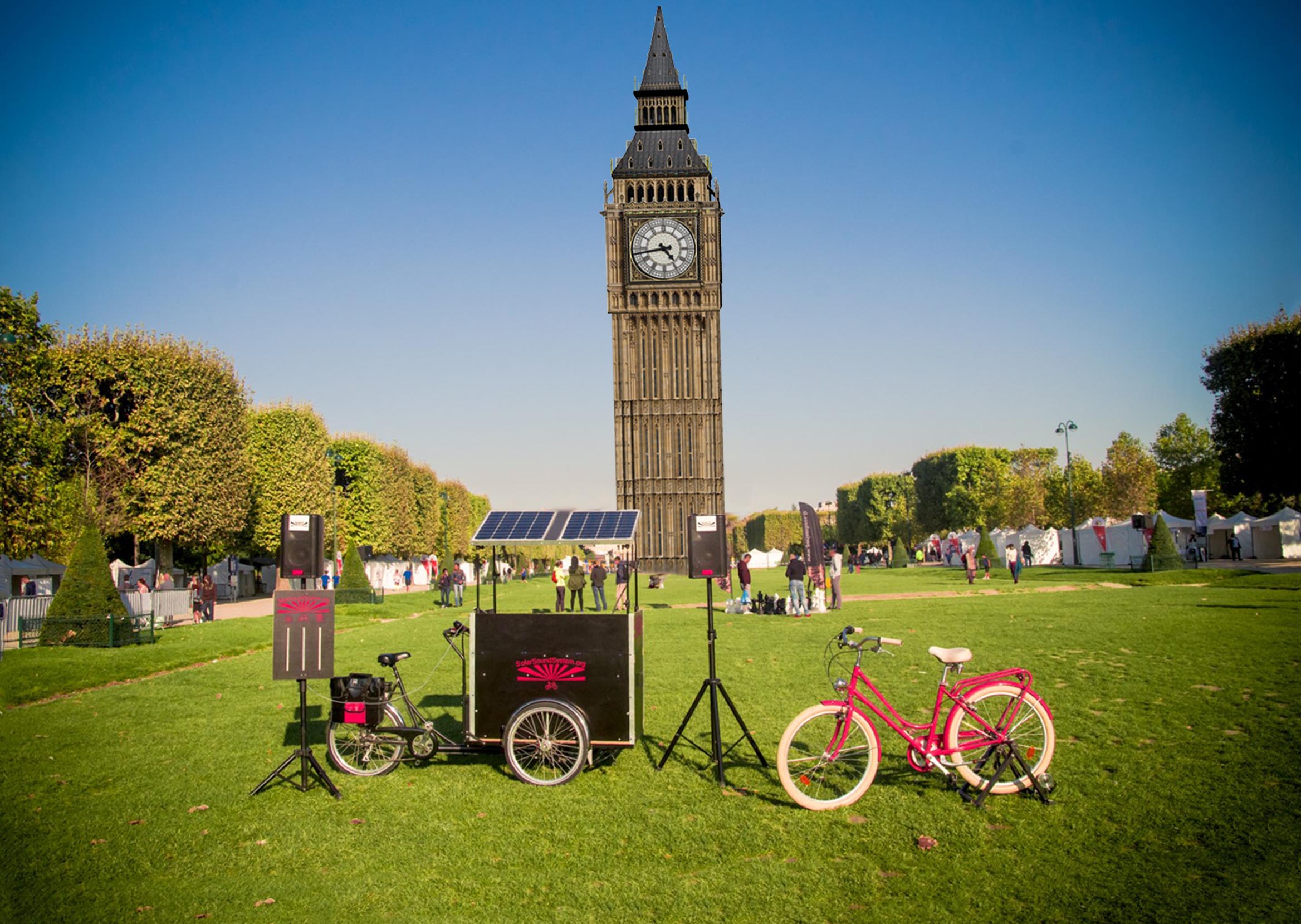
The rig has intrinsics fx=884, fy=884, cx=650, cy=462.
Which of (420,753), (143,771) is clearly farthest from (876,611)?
(143,771)

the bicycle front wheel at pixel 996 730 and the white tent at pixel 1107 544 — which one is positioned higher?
the white tent at pixel 1107 544

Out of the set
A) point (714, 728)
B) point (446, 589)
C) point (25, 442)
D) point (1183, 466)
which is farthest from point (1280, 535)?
point (25, 442)

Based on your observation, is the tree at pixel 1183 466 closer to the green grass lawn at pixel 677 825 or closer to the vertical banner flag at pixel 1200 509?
the vertical banner flag at pixel 1200 509

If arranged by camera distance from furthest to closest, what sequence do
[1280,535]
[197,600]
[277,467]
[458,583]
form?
1. [277,467]
2. [1280,535]
3. [458,583]
4. [197,600]

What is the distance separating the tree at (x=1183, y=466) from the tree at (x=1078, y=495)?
455cm

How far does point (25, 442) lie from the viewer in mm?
26688

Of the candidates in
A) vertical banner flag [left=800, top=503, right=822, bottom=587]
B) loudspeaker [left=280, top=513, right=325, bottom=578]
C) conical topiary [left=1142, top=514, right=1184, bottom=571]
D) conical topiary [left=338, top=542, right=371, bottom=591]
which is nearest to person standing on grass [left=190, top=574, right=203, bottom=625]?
conical topiary [left=338, top=542, right=371, bottom=591]

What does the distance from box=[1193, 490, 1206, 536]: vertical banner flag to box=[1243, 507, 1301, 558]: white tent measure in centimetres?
925

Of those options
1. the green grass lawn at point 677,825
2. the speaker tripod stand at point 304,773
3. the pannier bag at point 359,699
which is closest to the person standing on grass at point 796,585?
the green grass lawn at point 677,825

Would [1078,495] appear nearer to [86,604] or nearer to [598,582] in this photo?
[598,582]

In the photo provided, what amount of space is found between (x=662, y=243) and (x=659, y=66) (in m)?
17.3

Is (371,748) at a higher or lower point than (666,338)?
lower

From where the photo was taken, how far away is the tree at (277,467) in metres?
47.8

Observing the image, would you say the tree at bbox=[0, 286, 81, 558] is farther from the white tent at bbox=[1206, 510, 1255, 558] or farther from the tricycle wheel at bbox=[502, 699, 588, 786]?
the white tent at bbox=[1206, 510, 1255, 558]
